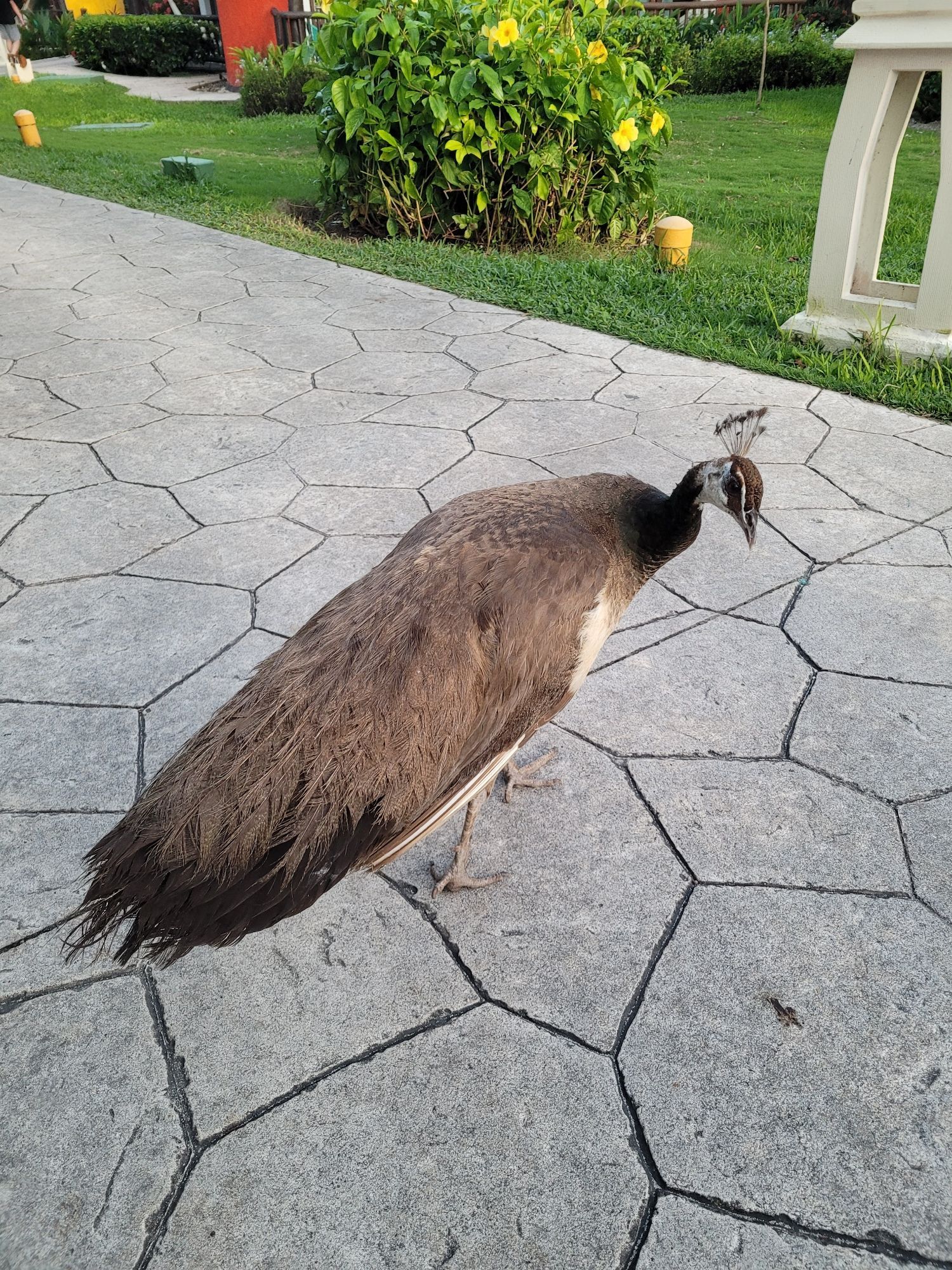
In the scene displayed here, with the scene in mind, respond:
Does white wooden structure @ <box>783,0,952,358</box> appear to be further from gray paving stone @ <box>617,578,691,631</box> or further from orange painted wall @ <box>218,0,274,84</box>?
orange painted wall @ <box>218,0,274,84</box>

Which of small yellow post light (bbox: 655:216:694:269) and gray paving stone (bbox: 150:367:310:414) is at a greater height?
small yellow post light (bbox: 655:216:694:269)

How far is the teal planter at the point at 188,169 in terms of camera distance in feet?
30.0

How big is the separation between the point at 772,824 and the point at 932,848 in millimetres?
410

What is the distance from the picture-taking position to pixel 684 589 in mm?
3424

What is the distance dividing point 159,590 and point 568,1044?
2276 millimetres

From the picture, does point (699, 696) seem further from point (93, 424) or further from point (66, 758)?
point (93, 424)

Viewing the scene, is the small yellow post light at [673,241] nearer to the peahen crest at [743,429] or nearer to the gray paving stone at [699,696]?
the gray paving stone at [699,696]

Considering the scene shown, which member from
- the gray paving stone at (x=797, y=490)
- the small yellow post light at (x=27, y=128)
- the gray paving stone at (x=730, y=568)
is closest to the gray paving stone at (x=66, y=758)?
the gray paving stone at (x=730, y=568)

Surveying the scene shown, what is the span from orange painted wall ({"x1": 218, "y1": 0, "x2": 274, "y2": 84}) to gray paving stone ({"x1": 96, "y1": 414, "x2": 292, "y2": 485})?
638 inches

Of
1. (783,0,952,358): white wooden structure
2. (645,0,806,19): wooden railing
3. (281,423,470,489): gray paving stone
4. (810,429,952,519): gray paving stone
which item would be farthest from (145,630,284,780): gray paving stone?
(645,0,806,19): wooden railing

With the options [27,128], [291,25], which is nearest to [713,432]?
[27,128]

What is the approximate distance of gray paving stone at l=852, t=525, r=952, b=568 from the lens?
3484 mm

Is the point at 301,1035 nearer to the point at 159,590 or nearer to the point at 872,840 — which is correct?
the point at 872,840

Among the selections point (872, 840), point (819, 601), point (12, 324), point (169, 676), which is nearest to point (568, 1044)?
point (872, 840)
